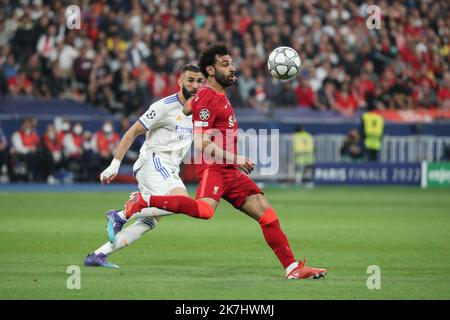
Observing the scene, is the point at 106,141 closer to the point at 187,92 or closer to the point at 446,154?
the point at 446,154

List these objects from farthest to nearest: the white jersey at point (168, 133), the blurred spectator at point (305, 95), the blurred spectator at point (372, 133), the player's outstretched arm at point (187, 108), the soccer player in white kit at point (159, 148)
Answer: the blurred spectator at point (305, 95) < the blurred spectator at point (372, 133) < the white jersey at point (168, 133) < the soccer player in white kit at point (159, 148) < the player's outstretched arm at point (187, 108)

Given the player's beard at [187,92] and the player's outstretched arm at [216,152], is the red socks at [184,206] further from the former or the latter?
the player's beard at [187,92]

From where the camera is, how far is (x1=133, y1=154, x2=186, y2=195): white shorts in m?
10.8

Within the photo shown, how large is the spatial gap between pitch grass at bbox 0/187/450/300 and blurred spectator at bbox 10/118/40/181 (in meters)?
4.04

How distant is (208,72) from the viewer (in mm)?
10117

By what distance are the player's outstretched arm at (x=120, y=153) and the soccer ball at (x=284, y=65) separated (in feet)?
5.23

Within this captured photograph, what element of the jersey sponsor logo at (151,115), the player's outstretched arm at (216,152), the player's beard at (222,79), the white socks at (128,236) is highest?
the player's beard at (222,79)

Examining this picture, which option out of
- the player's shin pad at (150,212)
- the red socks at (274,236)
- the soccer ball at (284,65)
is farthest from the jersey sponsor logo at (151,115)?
the red socks at (274,236)

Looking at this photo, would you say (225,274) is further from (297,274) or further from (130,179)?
(130,179)

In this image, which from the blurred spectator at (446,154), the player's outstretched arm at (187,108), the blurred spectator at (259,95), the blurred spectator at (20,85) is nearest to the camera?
the player's outstretched arm at (187,108)

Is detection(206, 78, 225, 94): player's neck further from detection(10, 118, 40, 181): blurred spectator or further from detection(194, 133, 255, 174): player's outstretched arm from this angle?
detection(10, 118, 40, 181): blurred spectator

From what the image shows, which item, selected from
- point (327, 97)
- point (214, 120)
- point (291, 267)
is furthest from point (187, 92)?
point (327, 97)

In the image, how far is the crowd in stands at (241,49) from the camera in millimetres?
27109

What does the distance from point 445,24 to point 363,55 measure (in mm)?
2713
